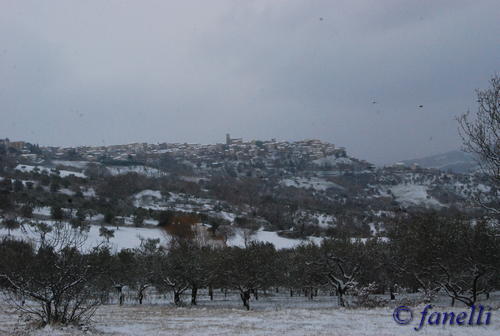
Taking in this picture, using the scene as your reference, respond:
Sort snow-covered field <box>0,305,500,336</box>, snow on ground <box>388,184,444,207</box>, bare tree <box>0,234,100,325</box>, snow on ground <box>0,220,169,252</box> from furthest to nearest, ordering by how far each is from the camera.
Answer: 1. snow on ground <box>388,184,444,207</box>
2. snow on ground <box>0,220,169,252</box>
3. bare tree <box>0,234,100,325</box>
4. snow-covered field <box>0,305,500,336</box>

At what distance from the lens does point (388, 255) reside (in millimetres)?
42188

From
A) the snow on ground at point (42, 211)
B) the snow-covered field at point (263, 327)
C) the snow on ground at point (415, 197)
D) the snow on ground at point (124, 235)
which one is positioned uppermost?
the snow on ground at point (415, 197)

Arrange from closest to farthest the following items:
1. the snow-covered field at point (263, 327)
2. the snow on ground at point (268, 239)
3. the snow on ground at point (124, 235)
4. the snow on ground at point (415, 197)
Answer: the snow-covered field at point (263, 327) → the snow on ground at point (124, 235) → the snow on ground at point (268, 239) → the snow on ground at point (415, 197)

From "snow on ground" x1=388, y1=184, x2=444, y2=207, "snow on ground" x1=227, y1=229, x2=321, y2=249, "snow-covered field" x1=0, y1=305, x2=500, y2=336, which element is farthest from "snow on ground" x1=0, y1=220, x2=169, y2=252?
"snow on ground" x1=388, y1=184, x2=444, y2=207

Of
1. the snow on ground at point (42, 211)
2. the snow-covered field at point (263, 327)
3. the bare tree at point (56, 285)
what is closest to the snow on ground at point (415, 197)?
the snow on ground at point (42, 211)

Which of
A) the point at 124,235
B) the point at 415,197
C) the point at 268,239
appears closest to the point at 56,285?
the point at 124,235

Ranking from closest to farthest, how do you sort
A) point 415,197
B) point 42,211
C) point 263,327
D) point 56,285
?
point 56,285
point 263,327
point 42,211
point 415,197

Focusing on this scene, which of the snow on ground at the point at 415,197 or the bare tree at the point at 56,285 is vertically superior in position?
the snow on ground at the point at 415,197

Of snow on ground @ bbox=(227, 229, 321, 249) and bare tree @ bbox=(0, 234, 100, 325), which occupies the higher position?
bare tree @ bbox=(0, 234, 100, 325)

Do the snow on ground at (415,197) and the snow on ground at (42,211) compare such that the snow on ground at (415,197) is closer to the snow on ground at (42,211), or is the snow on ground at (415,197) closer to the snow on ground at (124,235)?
the snow on ground at (124,235)

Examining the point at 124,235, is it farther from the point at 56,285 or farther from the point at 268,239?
the point at 56,285

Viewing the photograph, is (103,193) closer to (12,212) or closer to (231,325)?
(12,212)

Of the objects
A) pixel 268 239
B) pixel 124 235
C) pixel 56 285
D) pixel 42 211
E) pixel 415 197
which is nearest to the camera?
pixel 56 285

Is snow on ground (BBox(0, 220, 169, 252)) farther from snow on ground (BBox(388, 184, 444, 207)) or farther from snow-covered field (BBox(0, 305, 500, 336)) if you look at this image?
snow on ground (BBox(388, 184, 444, 207))
